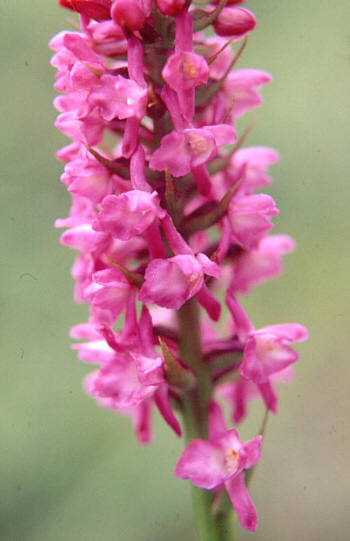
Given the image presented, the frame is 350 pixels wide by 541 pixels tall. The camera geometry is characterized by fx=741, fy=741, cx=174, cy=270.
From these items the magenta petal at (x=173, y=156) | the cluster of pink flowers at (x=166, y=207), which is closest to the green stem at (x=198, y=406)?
the cluster of pink flowers at (x=166, y=207)

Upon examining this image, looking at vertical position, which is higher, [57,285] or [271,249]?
[271,249]

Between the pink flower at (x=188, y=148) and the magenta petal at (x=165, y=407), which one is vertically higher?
the pink flower at (x=188, y=148)

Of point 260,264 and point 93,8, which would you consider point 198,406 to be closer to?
point 260,264

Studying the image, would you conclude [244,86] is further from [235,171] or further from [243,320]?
[243,320]

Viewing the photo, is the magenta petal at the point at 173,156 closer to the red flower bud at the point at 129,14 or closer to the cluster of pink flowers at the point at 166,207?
the cluster of pink flowers at the point at 166,207

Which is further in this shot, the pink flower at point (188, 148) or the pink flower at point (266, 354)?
the pink flower at point (266, 354)

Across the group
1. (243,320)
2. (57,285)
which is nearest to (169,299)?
(243,320)

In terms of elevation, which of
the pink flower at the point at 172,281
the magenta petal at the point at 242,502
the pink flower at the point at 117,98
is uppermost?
the pink flower at the point at 117,98

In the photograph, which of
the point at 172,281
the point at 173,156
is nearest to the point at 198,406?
the point at 172,281

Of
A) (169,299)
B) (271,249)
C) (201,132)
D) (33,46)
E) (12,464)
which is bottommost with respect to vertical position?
(12,464)
